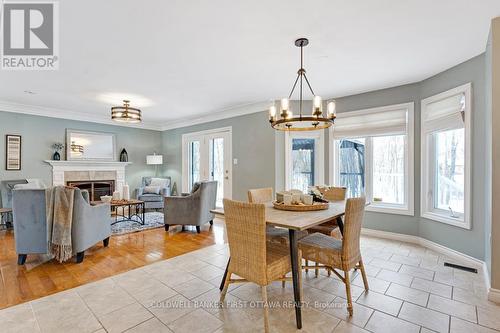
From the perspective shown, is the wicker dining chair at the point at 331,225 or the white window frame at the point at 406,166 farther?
the white window frame at the point at 406,166

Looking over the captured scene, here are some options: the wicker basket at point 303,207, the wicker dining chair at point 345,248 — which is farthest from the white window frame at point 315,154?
the wicker dining chair at point 345,248

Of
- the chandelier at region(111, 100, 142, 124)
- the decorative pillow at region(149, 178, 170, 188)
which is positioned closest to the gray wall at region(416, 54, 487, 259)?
the chandelier at region(111, 100, 142, 124)

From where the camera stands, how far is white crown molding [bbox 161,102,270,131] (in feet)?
16.3

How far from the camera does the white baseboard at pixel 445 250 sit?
2.15 meters

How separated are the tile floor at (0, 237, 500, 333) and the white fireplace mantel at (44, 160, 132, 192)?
4202 mm

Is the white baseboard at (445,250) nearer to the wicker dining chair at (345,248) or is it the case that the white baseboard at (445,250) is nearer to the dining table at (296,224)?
the wicker dining chair at (345,248)

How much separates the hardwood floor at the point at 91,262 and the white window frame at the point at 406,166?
94.7 inches

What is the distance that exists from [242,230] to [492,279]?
229cm

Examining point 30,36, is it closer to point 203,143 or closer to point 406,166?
point 203,143

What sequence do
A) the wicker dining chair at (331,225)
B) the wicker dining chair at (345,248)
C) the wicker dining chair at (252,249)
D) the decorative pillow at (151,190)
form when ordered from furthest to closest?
the decorative pillow at (151,190) < the wicker dining chair at (331,225) < the wicker dining chair at (345,248) < the wicker dining chair at (252,249)

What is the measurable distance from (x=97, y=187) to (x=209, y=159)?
2895 mm

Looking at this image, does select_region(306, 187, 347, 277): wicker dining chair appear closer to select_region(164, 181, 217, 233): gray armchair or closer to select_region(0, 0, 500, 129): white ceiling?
select_region(0, 0, 500, 129): white ceiling

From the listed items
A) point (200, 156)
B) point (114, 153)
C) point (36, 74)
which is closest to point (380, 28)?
point (36, 74)

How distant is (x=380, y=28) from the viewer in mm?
2301
